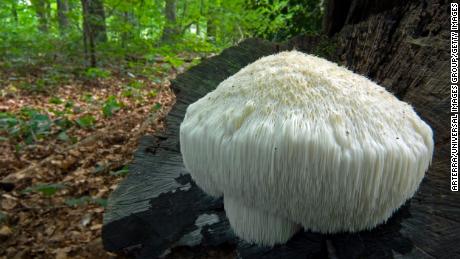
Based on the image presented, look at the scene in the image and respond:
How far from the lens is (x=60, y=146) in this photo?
16.3ft

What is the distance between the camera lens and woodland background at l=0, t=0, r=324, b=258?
331 centimetres

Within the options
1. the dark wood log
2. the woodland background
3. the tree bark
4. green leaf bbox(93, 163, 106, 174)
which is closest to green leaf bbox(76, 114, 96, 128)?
the woodland background

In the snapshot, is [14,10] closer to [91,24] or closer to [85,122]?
[91,24]

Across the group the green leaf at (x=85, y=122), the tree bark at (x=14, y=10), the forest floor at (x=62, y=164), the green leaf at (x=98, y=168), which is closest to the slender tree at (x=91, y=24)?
the forest floor at (x=62, y=164)

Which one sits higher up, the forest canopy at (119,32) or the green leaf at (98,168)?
the forest canopy at (119,32)

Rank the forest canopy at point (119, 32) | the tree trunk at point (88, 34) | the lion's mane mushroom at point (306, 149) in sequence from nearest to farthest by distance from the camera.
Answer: the lion's mane mushroom at point (306, 149) < the forest canopy at point (119, 32) < the tree trunk at point (88, 34)

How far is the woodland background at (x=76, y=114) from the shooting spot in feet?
10.9

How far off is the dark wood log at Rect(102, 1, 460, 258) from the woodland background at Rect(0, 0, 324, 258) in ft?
2.85

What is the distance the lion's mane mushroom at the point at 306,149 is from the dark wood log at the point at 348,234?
0.75 feet

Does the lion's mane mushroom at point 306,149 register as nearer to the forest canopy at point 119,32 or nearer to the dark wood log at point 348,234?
the dark wood log at point 348,234

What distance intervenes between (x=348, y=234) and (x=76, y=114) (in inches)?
237

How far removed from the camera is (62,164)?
14.4ft

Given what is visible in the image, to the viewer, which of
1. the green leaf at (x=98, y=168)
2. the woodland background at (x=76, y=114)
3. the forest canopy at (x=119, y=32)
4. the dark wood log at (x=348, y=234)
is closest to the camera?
the dark wood log at (x=348, y=234)

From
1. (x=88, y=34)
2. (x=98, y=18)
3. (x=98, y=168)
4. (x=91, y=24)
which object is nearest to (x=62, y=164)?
(x=98, y=168)
